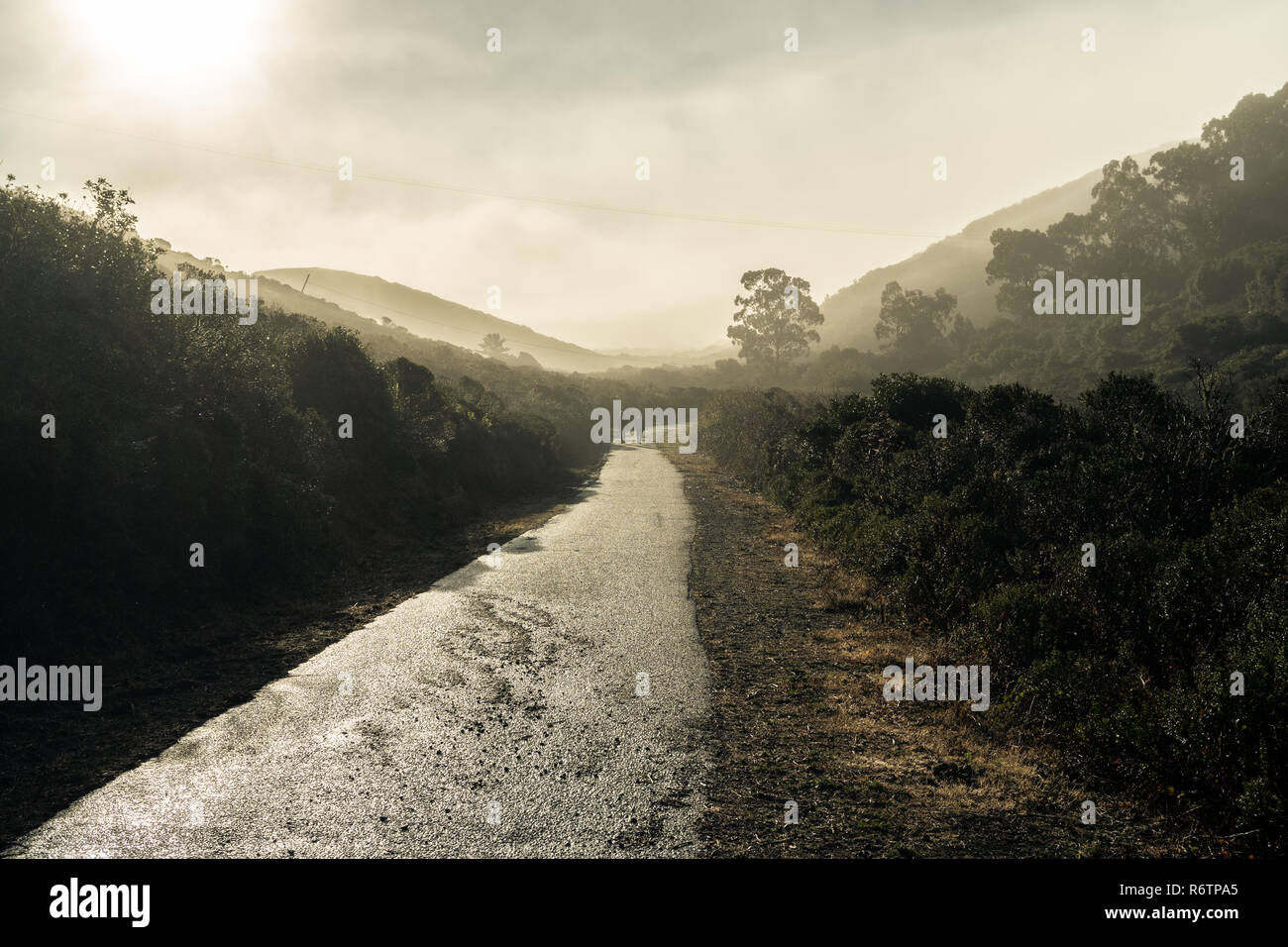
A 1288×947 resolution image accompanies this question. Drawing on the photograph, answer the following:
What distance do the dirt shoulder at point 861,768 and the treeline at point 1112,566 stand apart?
55 cm

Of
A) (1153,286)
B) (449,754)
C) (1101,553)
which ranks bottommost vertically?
(449,754)

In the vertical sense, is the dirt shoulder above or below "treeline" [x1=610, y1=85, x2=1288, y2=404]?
below

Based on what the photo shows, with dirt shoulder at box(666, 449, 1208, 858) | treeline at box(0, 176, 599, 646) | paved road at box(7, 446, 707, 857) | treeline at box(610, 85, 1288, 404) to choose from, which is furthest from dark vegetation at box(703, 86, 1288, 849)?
treeline at box(610, 85, 1288, 404)

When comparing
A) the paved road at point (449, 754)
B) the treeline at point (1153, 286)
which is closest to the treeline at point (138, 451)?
the paved road at point (449, 754)

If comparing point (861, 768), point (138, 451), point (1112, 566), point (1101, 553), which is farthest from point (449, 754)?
point (1101, 553)

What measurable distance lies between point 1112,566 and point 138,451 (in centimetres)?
1369

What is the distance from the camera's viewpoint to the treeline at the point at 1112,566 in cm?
575

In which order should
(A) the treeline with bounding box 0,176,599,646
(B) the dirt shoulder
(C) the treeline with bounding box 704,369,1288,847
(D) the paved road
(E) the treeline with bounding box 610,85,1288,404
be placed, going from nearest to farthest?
(D) the paved road < (B) the dirt shoulder < (C) the treeline with bounding box 704,369,1288,847 < (A) the treeline with bounding box 0,176,599,646 < (E) the treeline with bounding box 610,85,1288,404

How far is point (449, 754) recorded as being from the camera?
6.99m

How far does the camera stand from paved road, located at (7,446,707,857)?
17.8 feet

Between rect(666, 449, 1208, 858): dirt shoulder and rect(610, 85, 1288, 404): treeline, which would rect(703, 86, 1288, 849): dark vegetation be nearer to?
rect(666, 449, 1208, 858): dirt shoulder

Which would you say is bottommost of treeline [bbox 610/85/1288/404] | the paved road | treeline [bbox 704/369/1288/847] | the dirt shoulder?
the dirt shoulder

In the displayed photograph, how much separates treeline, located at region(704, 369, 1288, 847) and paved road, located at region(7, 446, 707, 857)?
12.3ft

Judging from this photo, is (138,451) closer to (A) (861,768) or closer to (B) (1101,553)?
(A) (861,768)
